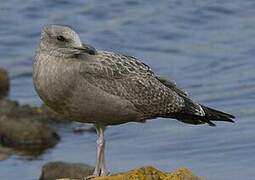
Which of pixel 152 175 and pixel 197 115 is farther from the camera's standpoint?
pixel 197 115

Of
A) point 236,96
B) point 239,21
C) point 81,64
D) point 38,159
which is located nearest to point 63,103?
point 81,64

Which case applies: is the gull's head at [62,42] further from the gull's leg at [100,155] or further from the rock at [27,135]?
the rock at [27,135]

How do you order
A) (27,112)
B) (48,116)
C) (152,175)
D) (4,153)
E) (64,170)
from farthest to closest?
(48,116)
(27,112)
(4,153)
(64,170)
(152,175)

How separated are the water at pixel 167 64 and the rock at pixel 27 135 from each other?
208 mm

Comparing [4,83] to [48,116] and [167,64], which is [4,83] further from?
[167,64]

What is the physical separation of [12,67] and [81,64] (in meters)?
10.0

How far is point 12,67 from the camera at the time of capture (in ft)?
65.6

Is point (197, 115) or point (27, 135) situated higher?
point (197, 115)

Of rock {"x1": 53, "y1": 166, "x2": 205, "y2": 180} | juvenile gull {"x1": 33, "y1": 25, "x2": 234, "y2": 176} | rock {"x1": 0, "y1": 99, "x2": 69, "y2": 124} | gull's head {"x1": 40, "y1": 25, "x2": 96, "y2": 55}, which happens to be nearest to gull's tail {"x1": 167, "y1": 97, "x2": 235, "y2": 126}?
juvenile gull {"x1": 33, "y1": 25, "x2": 234, "y2": 176}

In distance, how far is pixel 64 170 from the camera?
43.9 feet

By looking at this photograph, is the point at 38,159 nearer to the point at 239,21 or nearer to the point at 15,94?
the point at 15,94

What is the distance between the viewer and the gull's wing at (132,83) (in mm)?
10211

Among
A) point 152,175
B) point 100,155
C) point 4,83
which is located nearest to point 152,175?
point 152,175

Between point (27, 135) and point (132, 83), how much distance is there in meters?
5.33
